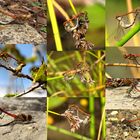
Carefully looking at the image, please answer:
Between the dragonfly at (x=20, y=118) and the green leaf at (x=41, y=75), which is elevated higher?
the green leaf at (x=41, y=75)

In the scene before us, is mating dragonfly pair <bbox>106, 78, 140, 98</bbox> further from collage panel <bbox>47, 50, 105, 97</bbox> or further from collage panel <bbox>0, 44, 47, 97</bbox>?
collage panel <bbox>0, 44, 47, 97</bbox>

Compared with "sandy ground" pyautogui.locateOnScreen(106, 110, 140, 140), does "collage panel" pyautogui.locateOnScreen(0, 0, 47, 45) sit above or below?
above

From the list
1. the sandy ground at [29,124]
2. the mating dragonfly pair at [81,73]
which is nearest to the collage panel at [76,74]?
the mating dragonfly pair at [81,73]

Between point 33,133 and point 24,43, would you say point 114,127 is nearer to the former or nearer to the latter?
point 33,133

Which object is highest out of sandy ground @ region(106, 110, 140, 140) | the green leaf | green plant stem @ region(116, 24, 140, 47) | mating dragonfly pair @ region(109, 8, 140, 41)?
mating dragonfly pair @ region(109, 8, 140, 41)

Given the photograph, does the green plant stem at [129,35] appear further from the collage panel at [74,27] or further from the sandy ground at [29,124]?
the sandy ground at [29,124]

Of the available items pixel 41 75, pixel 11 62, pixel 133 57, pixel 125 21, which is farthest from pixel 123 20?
pixel 11 62

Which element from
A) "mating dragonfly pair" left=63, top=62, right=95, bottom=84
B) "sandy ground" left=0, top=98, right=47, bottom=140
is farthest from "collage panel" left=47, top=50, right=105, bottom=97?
"sandy ground" left=0, top=98, right=47, bottom=140
